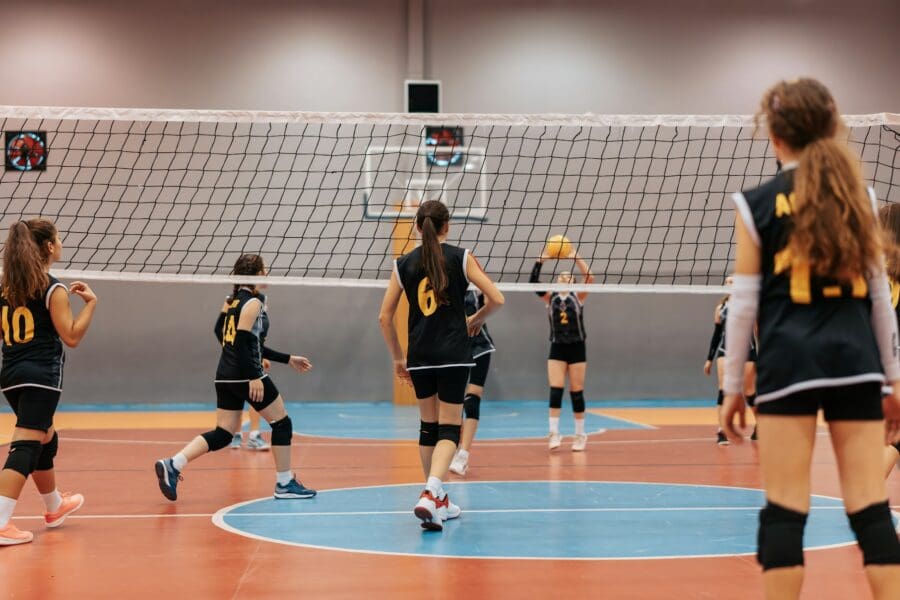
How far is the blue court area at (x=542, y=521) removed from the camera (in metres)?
4.52

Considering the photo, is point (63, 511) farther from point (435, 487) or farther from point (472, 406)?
point (472, 406)

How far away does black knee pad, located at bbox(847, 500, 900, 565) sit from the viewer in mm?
2471

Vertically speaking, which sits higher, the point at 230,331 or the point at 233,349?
the point at 230,331

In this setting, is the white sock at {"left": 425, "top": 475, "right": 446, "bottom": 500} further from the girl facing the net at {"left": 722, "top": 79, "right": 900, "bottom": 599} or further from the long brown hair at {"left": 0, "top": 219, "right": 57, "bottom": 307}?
the girl facing the net at {"left": 722, "top": 79, "right": 900, "bottom": 599}

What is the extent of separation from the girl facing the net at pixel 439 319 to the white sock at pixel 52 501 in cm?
198

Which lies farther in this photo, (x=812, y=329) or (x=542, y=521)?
(x=542, y=521)

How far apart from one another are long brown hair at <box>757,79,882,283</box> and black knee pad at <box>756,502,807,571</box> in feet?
2.11

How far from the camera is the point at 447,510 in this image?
519 centimetres

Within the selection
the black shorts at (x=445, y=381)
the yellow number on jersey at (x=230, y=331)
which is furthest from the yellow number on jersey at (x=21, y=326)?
the black shorts at (x=445, y=381)

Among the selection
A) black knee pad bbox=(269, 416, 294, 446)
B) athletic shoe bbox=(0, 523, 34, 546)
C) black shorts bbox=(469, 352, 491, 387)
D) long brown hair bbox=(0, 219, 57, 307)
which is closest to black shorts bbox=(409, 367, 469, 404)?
black knee pad bbox=(269, 416, 294, 446)

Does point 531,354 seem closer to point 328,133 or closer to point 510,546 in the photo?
point 328,133

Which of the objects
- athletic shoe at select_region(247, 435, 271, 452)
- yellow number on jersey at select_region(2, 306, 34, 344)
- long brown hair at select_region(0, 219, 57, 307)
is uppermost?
long brown hair at select_region(0, 219, 57, 307)

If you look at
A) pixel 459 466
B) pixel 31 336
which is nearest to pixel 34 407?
pixel 31 336

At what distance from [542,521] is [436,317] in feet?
4.12
